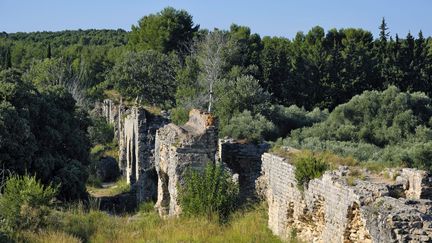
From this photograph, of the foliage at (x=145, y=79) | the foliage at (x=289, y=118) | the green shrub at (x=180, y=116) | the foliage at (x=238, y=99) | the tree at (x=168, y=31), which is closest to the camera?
the green shrub at (x=180, y=116)

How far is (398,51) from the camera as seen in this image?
49.9 metres

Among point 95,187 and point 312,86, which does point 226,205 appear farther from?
point 312,86

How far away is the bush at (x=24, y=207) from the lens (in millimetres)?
A: 11336

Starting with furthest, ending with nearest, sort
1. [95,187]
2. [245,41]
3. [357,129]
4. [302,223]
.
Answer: [245,41], [357,129], [95,187], [302,223]

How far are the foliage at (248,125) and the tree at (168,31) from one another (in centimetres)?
2211

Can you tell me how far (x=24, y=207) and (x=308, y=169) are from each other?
16.9 feet

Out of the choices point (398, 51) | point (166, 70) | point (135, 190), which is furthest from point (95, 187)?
point (398, 51)

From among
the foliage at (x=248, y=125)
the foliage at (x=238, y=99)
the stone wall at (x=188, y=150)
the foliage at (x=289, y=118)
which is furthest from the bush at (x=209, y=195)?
the foliage at (x=289, y=118)

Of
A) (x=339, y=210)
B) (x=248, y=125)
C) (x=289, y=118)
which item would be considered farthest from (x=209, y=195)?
(x=289, y=118)

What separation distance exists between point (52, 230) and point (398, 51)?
1696 inches

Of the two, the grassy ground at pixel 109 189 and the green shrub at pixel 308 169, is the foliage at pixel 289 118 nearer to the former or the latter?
the grassy ground at pixel 109 189

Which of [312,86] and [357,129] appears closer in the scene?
[357,129]

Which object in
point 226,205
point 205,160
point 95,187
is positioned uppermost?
point 205,160

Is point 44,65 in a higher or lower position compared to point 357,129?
higher
